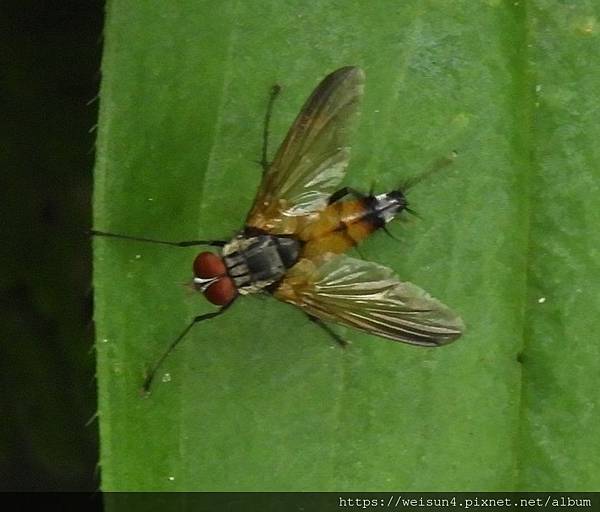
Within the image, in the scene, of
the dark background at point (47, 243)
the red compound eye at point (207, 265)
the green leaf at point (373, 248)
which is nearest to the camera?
the green leaf at point (373, 248)

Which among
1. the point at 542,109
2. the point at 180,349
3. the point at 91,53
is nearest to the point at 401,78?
the point at 542,109

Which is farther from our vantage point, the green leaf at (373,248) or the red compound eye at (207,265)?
the red compound eye at (207,265)

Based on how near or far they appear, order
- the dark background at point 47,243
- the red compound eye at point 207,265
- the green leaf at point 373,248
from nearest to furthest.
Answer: the green leaf at point 373,248 < the red compound eye at point 207,265 < the dark background at point 47,243

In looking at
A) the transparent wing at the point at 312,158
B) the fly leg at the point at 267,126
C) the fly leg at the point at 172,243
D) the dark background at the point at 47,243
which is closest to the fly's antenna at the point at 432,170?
the transparent wing at the point at 312,158

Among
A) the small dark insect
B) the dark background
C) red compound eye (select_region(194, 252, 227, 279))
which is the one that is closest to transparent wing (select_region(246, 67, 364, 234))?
the small dark insect

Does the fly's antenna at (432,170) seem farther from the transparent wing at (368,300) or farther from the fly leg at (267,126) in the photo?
the fly leg at (267,126)

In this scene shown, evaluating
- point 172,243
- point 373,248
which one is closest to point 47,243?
point 172,243

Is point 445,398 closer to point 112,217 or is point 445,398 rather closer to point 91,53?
point 112,217
